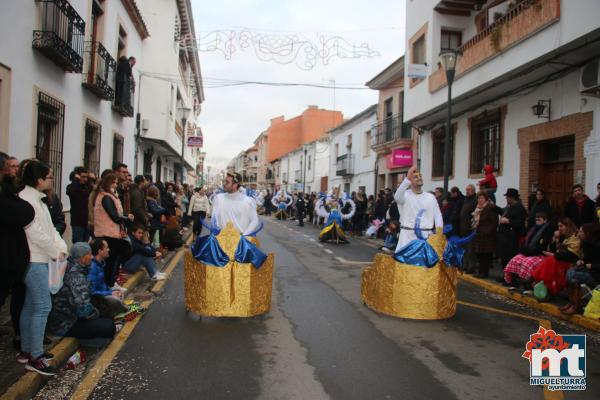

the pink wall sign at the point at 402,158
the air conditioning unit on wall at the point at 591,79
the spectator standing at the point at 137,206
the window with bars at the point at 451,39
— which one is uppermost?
the window with bars at the point at 451,39

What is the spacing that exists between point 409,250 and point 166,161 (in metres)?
24.5

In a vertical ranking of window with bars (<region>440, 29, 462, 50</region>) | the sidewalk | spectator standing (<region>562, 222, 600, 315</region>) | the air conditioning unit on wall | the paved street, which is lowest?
the paved street

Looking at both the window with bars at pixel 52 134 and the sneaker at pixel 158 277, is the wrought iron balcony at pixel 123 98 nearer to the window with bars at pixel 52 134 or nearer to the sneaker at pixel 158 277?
the window with bars at pixel 52 134

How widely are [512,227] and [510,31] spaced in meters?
5.02

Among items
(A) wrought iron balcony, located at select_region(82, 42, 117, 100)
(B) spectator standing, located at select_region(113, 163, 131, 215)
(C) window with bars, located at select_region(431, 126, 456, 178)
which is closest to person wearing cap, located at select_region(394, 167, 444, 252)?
(B) spectator standing, located at select_region(113, 163, 131, 215)

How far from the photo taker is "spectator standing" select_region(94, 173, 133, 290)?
21.7 feet

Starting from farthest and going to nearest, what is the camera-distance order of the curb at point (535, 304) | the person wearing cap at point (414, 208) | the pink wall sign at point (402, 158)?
the pink wall sign at point (402, 158) < the person wearing cap at point (414, 208) < the curb at point (535, 304)

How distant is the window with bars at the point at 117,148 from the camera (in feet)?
49.9

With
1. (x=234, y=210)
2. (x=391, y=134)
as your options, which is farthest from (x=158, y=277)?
(x=391, y=134)

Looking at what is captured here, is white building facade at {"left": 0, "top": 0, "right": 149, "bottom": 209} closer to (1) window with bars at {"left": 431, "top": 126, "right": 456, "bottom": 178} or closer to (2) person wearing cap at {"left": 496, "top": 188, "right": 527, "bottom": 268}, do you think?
(2) person wearing cap at {"left": 496, "top": 188, "right": 527, "bottom": 268}

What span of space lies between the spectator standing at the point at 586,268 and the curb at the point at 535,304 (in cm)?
13

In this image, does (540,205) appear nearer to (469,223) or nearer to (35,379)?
(469,223)

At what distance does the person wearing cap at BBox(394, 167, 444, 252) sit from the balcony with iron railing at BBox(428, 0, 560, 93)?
19.2ft

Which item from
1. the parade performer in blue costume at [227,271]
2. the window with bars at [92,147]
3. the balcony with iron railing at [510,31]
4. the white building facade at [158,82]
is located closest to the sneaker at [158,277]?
the parade performer in blue costume at [227,271]
